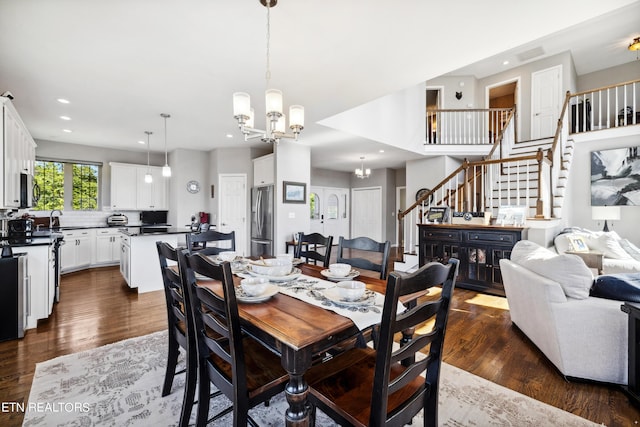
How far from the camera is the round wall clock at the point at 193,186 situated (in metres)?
6.62

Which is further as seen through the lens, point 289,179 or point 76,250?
point 76,250

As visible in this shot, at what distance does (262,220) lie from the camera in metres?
5.76

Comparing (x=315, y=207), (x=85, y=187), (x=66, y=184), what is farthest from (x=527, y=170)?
(x=66, y=184)

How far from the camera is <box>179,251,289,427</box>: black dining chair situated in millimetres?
1164

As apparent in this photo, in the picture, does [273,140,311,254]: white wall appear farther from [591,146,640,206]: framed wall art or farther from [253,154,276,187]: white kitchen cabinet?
[591,146,640,206]: framed wall art

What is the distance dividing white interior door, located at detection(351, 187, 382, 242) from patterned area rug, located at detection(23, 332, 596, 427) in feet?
23.6

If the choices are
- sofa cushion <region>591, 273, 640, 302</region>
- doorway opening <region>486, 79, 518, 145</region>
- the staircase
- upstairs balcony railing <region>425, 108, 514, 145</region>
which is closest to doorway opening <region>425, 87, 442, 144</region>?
upstairs balcony railing <region>425, 108, 514, 145</region>

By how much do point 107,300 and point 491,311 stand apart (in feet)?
16.5

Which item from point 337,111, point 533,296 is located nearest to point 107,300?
point 337,111

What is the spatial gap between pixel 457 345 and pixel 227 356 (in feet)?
7.41

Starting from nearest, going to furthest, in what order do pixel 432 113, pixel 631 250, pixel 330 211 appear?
pixel 631 250 < pixel 432 113 < pixel 330 211

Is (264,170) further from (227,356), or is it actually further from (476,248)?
(227,356)

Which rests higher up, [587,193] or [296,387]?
[587,193]

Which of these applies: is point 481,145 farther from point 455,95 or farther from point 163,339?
point 163,339
